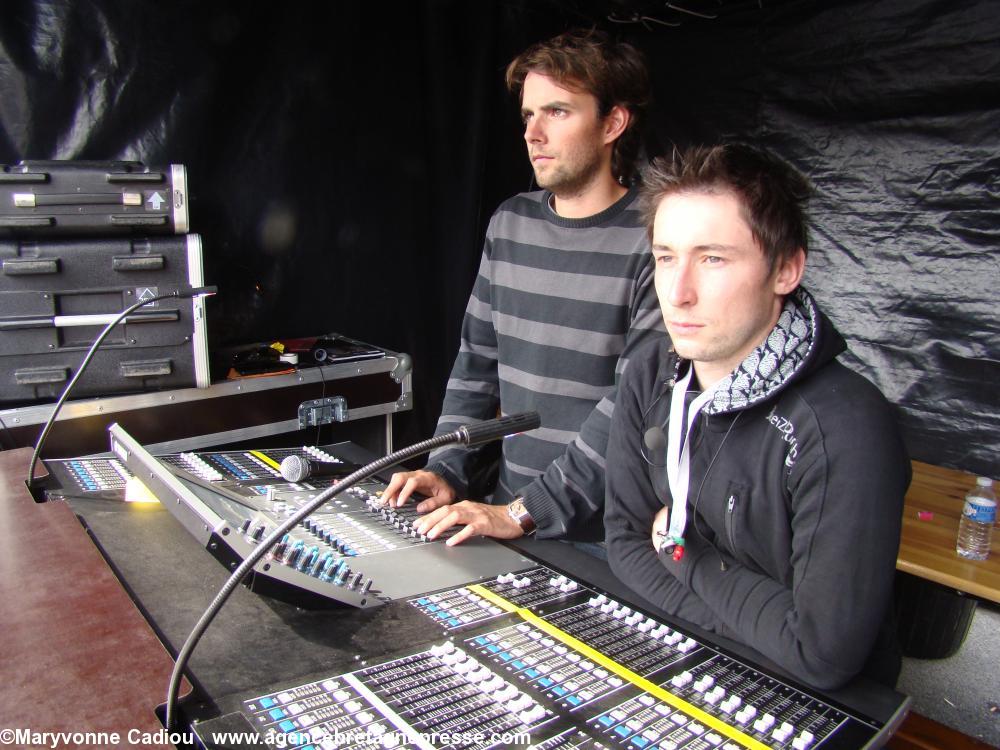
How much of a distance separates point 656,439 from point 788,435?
0.91 ft

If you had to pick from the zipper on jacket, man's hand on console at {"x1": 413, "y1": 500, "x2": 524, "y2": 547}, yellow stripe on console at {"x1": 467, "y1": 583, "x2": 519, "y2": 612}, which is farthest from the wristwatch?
the zipper on jacket

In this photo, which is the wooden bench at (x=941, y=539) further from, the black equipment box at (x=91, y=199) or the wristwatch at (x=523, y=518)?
the black equipment box at (x=91, y=199)

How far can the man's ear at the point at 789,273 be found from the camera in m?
1.43

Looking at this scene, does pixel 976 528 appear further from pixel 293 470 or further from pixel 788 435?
pixel 293 470

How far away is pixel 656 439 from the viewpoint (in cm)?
151

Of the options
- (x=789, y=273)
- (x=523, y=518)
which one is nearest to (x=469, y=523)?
(x=523, y=518)

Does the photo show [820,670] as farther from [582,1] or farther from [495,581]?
[582,1]

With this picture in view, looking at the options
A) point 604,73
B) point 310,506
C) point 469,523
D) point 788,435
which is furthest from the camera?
point 604,73

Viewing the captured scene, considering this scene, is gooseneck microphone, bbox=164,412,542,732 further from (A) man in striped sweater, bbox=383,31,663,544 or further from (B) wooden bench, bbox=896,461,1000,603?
(B) wooden bench, bbox=896,461,1000,603

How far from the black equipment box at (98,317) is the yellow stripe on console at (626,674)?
1941mm

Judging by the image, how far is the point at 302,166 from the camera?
3752 mm

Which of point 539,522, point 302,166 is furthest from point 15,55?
point 539,522

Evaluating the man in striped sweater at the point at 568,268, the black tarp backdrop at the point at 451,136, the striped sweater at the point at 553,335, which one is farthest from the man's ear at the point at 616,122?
the black tarp backdrop at the point at 451,136

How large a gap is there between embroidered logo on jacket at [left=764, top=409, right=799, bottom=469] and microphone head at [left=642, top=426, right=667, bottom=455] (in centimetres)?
24
